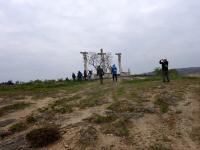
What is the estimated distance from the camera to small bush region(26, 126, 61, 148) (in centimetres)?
1858

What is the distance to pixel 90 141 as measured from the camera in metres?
18.3

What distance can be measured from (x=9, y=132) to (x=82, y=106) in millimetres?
5403

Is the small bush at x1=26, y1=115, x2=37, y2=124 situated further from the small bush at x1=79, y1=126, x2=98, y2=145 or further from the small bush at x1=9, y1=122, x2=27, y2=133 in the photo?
the small bush at x1=79, y1=126, x2=98, y2=145

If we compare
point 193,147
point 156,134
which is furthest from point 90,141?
point 193,147

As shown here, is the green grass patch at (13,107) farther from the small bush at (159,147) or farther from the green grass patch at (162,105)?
the small bush at (159,147)

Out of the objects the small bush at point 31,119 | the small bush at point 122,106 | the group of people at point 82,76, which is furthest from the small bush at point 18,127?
the group of people at point 82,76

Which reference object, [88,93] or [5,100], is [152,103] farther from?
[5,100]

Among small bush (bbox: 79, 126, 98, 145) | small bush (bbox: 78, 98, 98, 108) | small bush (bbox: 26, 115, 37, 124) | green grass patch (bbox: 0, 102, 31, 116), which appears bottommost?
small bush (bbox: 79, 126, 98, 145)

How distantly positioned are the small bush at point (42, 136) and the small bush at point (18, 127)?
234 centimetres

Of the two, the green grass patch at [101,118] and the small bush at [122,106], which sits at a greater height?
the small bush at [122,106]

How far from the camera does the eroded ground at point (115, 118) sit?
18375 millimetres

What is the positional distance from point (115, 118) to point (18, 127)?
203 inches

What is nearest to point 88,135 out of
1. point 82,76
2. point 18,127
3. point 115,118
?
point 115,118

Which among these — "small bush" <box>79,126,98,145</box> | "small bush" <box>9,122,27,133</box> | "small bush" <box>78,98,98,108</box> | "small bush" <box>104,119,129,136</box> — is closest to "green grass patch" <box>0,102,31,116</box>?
"small bush" <box>78,98,98,108</box>
